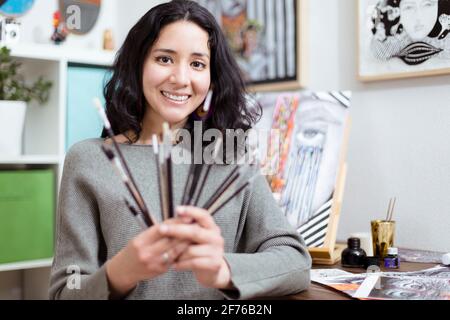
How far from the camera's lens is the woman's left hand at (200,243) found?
0.60 metres

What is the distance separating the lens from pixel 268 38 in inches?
61.6

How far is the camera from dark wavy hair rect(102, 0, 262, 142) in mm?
869

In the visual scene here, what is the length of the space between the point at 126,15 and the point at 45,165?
636 millimetres

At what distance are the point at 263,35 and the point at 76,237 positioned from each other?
99 centimetres

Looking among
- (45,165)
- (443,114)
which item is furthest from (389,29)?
(45,165)

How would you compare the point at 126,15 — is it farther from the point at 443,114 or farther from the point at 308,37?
the point at 443,114

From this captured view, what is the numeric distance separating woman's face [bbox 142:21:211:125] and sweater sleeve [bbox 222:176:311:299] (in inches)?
7.2

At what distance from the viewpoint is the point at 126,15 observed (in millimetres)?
1939

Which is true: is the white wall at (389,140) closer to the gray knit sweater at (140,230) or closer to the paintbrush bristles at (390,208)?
the paintbrush bristles at (390,208)

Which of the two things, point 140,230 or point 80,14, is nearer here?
point 140,230

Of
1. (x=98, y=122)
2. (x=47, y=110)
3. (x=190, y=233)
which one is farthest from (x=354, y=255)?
(x=47, y=110)

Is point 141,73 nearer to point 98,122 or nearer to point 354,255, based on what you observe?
point 354,255

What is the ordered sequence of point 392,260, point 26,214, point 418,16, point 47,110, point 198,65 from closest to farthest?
point 198,65 < point 392,260 < point 418,16 < point 26,214 < point 47,110

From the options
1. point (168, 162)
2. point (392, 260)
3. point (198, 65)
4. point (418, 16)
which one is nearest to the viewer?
point (168, 162)
